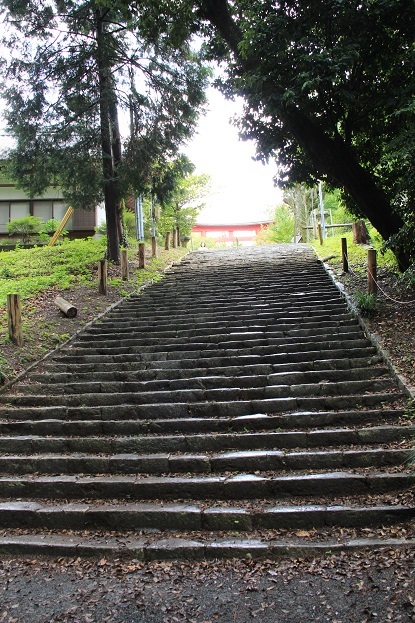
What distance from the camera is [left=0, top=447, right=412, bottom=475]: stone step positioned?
459cm

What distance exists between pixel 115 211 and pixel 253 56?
25.3 feet

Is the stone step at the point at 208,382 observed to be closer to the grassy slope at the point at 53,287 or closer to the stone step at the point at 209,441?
the grassy slope at the point at 53,287

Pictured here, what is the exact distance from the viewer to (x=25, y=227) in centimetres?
2133

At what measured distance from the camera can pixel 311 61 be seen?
24.7 ft

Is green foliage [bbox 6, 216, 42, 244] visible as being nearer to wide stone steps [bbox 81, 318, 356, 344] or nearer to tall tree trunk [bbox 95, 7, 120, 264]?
tall tree trunk [bbox 95, 7, 120, 264]

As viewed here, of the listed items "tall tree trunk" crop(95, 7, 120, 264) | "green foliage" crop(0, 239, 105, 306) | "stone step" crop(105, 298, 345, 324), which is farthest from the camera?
"tall tree trunk" crop(95, 7, 120, 264)

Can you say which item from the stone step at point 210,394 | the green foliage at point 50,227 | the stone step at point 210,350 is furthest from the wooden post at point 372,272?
the green foliage at point 50,227

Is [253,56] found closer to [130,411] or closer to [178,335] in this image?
[178,335]

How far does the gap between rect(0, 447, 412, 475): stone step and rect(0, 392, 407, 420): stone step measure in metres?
0.80

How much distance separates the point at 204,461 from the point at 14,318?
489 centimetres

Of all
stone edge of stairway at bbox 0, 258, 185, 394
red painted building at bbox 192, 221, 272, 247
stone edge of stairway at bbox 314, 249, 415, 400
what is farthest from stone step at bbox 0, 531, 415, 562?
red painted building at bbox 192, 221, 272, 247

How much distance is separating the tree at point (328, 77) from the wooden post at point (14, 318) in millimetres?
5773

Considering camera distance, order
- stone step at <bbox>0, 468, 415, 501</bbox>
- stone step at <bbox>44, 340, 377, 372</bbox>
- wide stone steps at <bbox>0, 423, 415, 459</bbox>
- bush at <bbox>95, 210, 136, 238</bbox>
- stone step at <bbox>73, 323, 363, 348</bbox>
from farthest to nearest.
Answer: bush at <bbox>95, 210, 136, 238</bbox> → stone step at <bbox>73, 323, 363, 348</bbox> → stone step at <bbox>44, 340, 377, 372</bbox> → wide stone steps at <bbox>0, 423, 415, 459</bbox> → stone step at <bbox>0, 468, 415, 501</bbox>

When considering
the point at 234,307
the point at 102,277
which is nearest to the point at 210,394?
the point at 234,307
